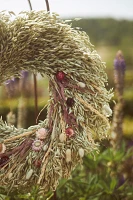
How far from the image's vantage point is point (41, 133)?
1444 millimetres

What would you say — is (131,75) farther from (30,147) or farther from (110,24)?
(30,147)

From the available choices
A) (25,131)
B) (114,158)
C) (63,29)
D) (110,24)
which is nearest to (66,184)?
(114,158)

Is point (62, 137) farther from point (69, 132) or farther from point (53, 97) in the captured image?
point (53, 97)

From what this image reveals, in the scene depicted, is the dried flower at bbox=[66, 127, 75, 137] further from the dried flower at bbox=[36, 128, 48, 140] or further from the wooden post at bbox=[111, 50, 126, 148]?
the wooden post at bbox=[111, 50, 126, 148]

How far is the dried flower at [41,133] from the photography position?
4.74ft

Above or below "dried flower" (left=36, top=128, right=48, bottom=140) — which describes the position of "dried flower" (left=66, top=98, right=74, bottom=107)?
above

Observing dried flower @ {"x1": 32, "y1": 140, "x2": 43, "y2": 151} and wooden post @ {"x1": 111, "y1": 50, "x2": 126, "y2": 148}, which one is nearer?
dried flower @ {"x1": 32, "y1": 140, "x2": 43, "y2": 151}

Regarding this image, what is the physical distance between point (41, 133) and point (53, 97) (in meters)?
0.12

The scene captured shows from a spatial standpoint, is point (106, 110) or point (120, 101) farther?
point (120, 101)

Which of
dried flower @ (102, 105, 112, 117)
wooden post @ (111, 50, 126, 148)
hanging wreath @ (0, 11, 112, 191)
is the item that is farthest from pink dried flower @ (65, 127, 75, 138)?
wooden post @ (111, 50, 126, 148)

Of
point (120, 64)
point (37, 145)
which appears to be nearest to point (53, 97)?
point (37, 145)

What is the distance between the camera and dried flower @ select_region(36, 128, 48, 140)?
1.44 m

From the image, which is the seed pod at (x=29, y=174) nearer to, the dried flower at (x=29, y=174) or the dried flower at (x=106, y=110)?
the dried flower at (x=29, y=174)

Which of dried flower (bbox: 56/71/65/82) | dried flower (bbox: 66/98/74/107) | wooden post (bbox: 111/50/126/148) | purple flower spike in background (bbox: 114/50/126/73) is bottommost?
wooden post (bbox: 111/50/126/148)
